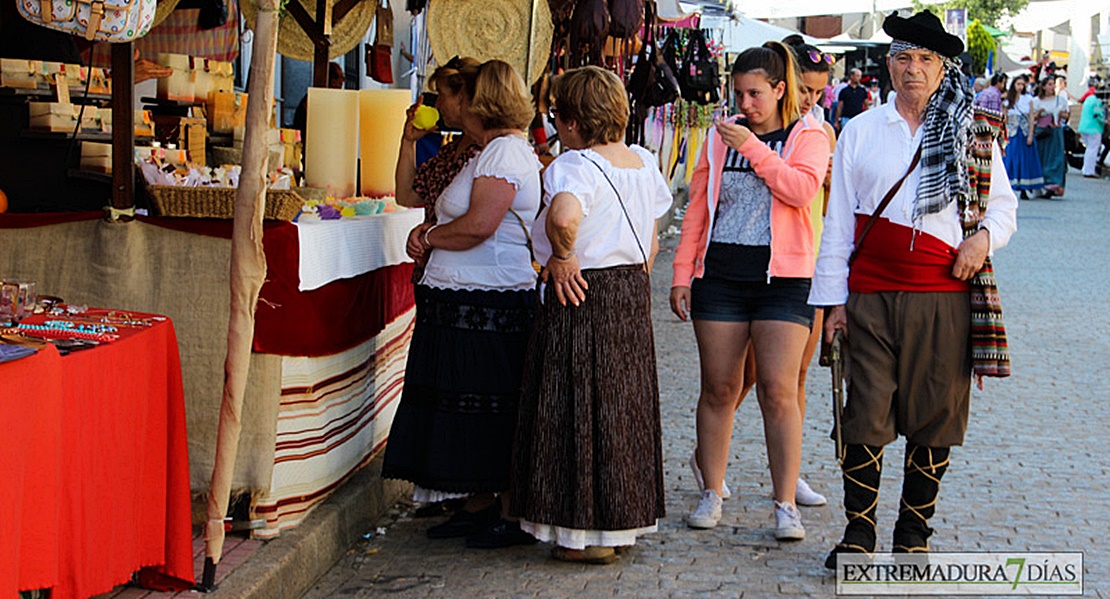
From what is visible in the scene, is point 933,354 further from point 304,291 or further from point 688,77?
point 688,77

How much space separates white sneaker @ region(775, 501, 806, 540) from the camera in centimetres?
523

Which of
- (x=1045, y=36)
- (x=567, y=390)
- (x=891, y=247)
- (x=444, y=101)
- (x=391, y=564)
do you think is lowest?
(x=391, y=564)

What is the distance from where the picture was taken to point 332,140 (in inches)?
234

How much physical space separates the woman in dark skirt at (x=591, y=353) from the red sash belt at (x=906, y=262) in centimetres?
82

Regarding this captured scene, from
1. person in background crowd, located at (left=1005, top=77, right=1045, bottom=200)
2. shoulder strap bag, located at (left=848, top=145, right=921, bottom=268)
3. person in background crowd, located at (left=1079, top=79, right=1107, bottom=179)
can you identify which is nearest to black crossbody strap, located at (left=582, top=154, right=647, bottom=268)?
shoulder strap bag, located at (left=848, top=145, right=921, bottom=268)

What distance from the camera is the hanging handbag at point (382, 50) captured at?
23.9ft

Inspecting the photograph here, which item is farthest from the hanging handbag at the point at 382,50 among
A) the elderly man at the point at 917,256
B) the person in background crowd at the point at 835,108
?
the person in background crowd at the point at 835,108

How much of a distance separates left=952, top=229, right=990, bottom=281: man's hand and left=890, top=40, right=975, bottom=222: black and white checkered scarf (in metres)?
0.15

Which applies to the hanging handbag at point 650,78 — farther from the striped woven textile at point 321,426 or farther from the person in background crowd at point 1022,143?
the person in background crowd at point 1022,143

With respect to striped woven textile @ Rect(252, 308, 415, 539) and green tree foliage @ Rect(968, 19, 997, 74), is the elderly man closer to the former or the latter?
striped woven textile @ Rect(252, 308, 415, 539)

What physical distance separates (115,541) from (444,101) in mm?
2103

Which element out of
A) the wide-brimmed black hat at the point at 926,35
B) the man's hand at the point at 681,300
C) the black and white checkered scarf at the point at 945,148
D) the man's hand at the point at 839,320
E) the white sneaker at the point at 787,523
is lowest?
the white sneaker at the point at 787,523

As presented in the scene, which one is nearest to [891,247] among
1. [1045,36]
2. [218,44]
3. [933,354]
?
[933,354]

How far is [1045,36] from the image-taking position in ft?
199
